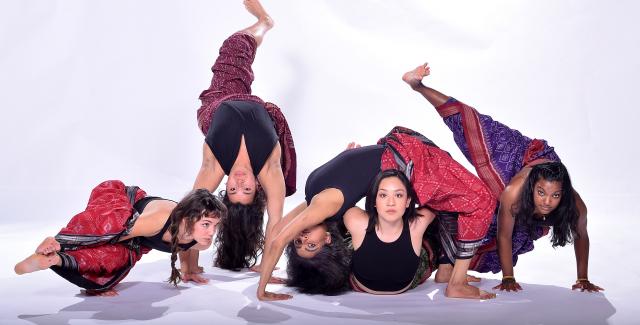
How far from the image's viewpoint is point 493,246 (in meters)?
4.71

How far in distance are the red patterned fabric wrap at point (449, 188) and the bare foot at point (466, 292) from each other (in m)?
0.25

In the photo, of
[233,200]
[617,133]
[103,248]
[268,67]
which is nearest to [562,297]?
[233,200]

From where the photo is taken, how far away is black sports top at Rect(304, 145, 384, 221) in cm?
433

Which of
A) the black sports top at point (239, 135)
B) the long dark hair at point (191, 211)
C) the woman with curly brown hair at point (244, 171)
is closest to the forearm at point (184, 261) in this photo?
the woman with curly brown hair at point (244, 171)

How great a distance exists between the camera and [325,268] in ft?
13.9

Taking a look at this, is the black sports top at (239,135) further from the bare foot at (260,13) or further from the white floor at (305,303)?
the bare foot at (260,13)

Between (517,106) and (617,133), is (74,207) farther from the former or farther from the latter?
(617,133)

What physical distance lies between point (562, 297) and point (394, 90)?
445cm

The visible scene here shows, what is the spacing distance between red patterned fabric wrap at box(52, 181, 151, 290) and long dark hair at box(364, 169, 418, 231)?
4.07 ft

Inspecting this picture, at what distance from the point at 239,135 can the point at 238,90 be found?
127 cm

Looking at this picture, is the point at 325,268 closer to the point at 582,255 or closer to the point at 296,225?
the point at 296,225

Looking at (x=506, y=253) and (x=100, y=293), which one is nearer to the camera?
(x=100, y=293)

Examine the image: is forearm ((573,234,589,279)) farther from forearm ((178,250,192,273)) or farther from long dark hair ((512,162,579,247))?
forearm ((178,250,192,273))

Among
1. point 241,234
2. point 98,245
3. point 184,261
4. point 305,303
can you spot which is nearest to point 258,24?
point 241,234
